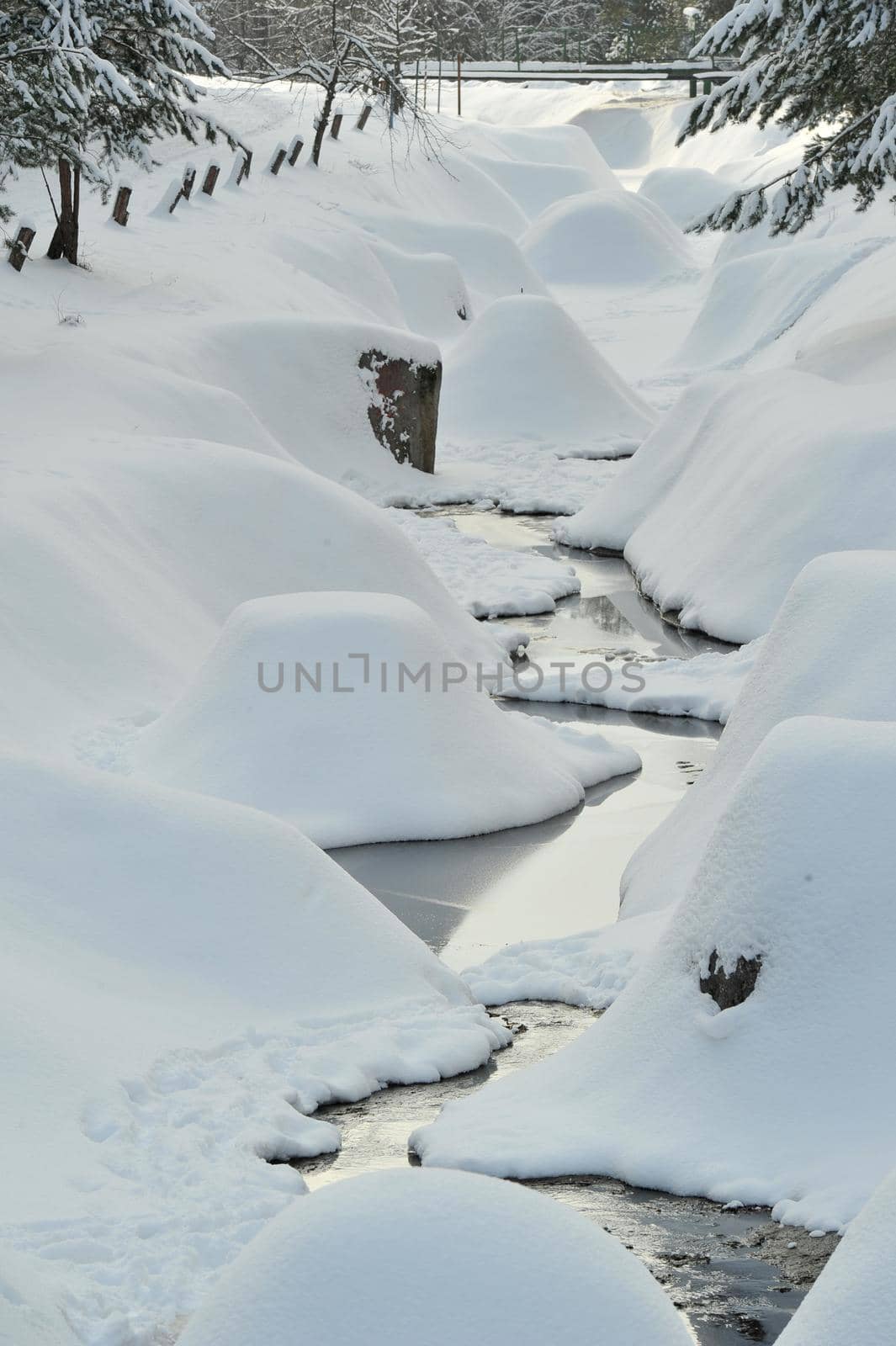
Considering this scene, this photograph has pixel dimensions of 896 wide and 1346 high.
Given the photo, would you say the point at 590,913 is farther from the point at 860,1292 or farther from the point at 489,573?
the point at 489,573

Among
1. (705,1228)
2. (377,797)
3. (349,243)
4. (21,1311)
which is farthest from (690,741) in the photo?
(349,243)

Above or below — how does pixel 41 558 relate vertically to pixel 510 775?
above

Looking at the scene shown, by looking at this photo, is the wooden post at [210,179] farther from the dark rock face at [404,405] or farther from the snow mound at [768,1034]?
the snow mound at [768,1034]

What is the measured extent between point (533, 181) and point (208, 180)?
1656 cm

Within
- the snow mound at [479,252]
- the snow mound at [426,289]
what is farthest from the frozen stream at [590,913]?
the snow mound at [479,252]

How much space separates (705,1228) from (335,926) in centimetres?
204

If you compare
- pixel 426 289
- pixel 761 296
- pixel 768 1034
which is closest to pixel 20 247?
pixel 426 289

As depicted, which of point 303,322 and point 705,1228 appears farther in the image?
point 303,322

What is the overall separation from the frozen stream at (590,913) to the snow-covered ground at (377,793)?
0.09m

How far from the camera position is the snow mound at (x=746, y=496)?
11.5m

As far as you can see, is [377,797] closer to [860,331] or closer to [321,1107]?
[321,1107]

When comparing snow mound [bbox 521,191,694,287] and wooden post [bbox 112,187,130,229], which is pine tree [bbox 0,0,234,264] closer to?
wooden post [bbox 112,187,130,229]

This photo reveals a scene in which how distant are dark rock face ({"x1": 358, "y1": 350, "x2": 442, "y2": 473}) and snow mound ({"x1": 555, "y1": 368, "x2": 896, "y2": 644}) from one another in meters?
1.95

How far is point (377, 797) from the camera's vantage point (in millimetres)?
7977
